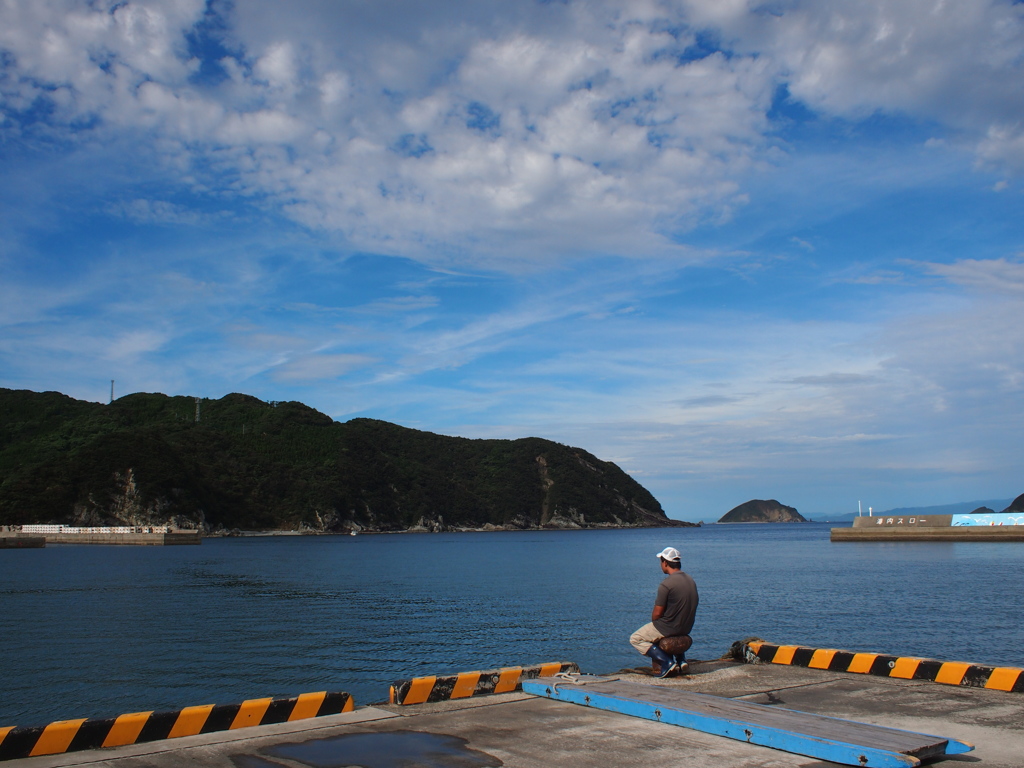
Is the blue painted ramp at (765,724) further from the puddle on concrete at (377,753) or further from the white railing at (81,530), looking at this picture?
the white railing at (81,530)

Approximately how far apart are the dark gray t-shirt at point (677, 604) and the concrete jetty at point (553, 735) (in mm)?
710

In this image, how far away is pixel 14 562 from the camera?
74.0 meters

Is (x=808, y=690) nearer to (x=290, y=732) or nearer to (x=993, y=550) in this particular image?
(x=290, y=732)

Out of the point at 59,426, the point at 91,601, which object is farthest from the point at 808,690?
the point at 59,426

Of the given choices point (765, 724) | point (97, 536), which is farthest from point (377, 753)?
point (97, 536)

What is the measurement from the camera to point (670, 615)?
977 centimetres

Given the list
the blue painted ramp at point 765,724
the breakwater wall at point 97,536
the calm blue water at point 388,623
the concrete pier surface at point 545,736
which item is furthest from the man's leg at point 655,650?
the breakwater wall at point 97,536

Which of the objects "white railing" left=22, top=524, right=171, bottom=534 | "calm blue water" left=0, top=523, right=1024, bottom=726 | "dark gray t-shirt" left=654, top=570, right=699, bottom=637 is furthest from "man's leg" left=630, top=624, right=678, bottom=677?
"white railing" left=22, top=524, right=171, bottom=534

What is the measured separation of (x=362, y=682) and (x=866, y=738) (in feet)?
52.2

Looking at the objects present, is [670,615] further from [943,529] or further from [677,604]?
[943,529]

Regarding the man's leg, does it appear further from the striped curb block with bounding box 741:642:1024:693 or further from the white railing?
the white railing

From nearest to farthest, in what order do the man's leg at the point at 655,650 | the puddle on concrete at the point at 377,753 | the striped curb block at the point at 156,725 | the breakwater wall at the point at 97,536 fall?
the puddle on concrete at the point at 377,753 → the striped curb block at the point at 156,725 → the man's leg at the point at 655,650 → the breakwater wall at the point at 97,536

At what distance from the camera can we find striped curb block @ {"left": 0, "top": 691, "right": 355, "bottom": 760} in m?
6.52

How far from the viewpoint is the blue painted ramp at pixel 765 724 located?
19.0 ft
